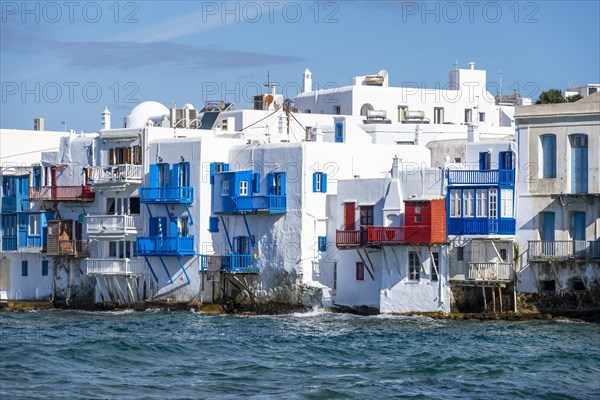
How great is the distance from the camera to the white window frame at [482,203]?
65.1 m

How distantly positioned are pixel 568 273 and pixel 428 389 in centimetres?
1915

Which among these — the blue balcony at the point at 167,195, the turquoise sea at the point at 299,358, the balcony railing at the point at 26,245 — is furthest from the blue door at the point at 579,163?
the balcony railing at the point at 26,245

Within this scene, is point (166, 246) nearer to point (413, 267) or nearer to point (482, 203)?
point (413, 267)

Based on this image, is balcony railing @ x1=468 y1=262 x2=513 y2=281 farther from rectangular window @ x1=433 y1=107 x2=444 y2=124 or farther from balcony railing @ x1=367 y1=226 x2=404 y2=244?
rectangular window @ x1=433 y1=107 x2=444 y2=124

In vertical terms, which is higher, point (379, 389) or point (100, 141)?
point (100, 141)

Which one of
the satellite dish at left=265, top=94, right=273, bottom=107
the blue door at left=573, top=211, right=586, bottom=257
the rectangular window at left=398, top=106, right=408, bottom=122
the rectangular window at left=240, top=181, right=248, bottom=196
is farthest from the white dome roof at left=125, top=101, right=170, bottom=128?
the blue door at left=573, top=211, right=586, bottom=257

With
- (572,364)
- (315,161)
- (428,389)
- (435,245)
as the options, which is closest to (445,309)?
(435,245)

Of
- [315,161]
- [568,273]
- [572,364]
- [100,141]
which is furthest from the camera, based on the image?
[100,141]

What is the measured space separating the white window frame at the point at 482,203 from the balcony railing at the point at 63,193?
63.8ft

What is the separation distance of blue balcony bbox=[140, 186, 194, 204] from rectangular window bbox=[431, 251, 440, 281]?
11608 millimetres

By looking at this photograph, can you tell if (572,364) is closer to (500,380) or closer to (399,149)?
(500,380)

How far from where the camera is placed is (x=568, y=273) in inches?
2530

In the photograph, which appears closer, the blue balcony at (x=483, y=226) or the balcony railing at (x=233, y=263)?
the blue balcony at (x=483, y=226)

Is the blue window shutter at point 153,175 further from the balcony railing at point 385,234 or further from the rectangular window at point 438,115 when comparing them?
the rectangular window at point 438,115
